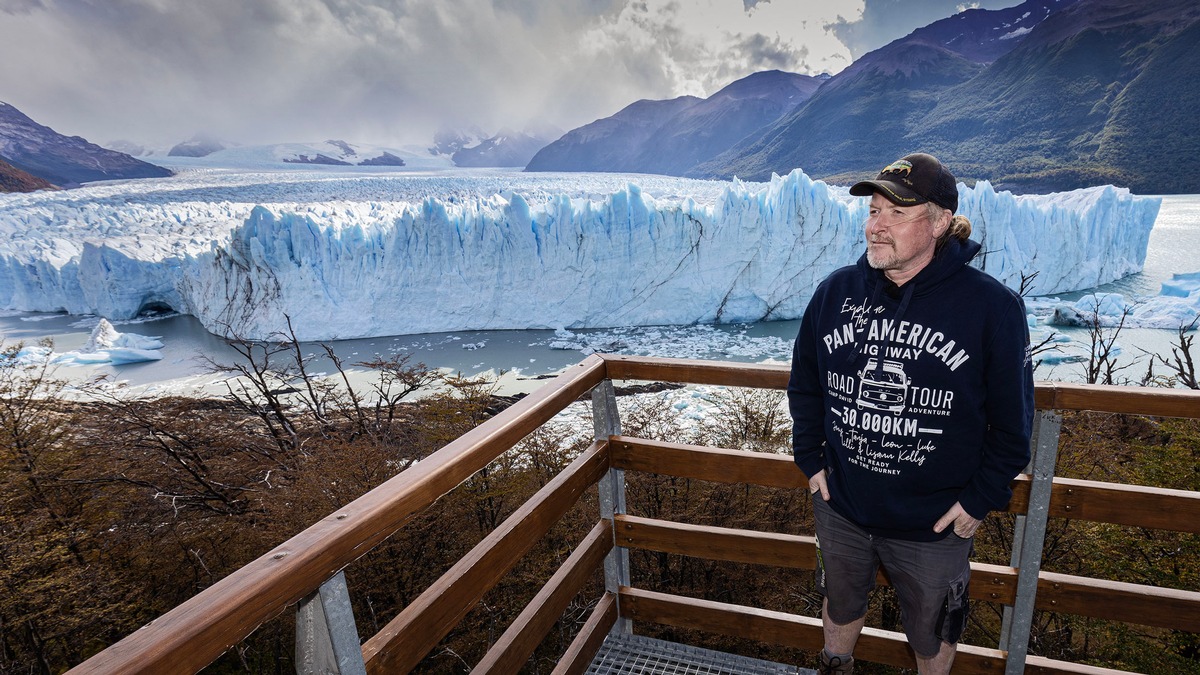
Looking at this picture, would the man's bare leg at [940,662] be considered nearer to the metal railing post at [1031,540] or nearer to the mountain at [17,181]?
the metal railing post at [1031,540]

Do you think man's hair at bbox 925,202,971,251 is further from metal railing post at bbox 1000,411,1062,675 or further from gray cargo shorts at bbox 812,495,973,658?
gray cargo shorts at bbox 812,495,973,658

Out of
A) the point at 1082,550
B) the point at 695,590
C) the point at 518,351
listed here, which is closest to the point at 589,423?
the point at 695,590

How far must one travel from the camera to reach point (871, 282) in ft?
4.54

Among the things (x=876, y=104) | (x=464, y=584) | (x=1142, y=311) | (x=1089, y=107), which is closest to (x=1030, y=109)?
(x=1089, y=107)

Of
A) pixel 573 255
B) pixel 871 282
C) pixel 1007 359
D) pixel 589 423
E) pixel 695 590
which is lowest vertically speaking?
pixel 695 590

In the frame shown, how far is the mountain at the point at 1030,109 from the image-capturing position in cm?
4256

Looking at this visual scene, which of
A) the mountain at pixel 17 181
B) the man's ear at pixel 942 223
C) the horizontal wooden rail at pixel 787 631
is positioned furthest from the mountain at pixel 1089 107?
the mountain at pixel 17 181

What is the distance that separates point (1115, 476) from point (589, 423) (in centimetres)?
868

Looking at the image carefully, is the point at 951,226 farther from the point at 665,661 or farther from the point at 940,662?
the point at 665,661

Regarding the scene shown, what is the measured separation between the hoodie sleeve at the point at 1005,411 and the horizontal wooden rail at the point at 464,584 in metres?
0.95

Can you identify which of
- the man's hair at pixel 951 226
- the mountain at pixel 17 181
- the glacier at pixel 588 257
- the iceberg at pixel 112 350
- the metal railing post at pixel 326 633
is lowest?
the iceberg at pixel 112 350

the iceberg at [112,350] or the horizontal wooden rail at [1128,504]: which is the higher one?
the horizontal wooden rail at [1128,504]

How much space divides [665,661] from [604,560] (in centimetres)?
38

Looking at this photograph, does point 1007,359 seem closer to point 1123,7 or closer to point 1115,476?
point 1115,476
